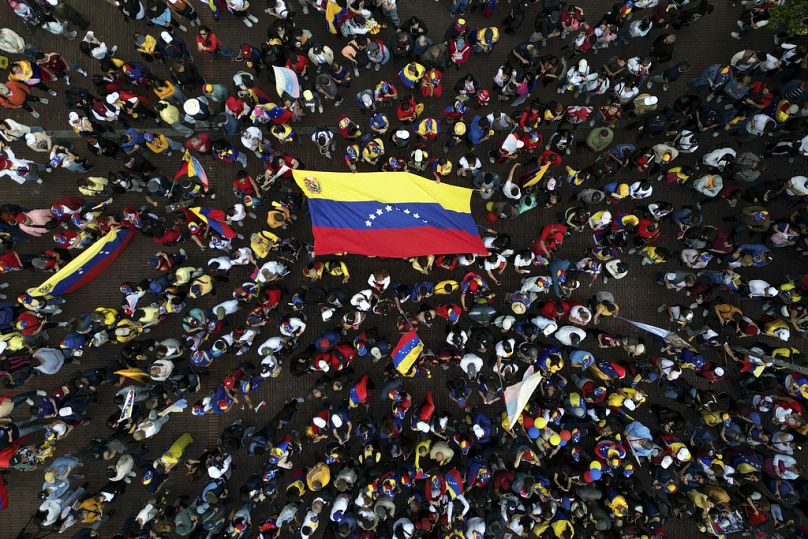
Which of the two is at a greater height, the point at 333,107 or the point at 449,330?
the point at 333,107

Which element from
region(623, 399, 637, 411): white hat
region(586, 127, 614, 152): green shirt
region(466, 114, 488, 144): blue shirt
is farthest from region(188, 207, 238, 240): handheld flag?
region(623, 399, 637, 411): white hat

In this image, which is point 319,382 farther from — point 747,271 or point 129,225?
point 747,271

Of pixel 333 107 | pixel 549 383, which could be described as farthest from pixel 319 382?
pixel 333 107

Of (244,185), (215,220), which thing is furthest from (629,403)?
(215,220)

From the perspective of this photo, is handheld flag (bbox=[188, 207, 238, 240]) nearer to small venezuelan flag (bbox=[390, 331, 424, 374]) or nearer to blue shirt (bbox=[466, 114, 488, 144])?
small venezuelan flag (bbox=[390, 331, 424, 374])

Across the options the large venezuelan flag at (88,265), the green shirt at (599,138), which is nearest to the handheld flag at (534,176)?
the green shirt at (599,138)

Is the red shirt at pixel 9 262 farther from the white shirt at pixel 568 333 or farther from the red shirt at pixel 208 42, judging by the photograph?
the white shirt at pixel 568 333

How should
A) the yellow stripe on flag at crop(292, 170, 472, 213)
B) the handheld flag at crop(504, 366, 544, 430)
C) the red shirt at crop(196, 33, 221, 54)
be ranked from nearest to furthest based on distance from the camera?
the handheld flag at crop(504, 366, 544, 430) < the yellow stripe on flag at crop(292, 170, 472, 213) < the red shirt at crop(196, 33, 221, 54)
